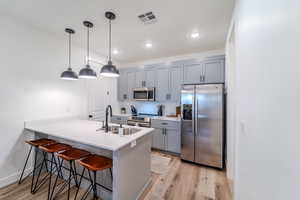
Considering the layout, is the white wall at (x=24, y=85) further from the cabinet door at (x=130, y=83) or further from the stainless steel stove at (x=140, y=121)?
the cabinet door at (x=130, y=83)

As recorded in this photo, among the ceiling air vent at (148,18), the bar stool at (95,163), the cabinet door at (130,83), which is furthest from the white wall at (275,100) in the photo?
the cabinet door at (130,83)

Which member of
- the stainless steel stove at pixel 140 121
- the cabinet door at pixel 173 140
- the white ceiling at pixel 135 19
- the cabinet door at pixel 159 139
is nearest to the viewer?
the white ceiling at pixel 135 19

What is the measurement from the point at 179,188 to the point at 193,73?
2556 millimetres

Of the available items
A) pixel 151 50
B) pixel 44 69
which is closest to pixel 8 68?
pixel 44 69

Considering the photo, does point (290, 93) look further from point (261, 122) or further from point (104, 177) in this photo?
point (104, 177)

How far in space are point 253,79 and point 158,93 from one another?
2.80 meters

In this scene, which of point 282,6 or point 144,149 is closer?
point 282,6

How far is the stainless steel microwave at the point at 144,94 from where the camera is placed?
12.5 ft

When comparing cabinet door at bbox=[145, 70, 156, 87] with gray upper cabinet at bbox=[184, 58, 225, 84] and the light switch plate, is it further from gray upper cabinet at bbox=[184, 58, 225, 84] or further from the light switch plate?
the light switch plate

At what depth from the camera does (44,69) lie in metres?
2.56

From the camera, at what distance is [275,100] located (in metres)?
0.69

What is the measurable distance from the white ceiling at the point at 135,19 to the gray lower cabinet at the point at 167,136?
1976 mm

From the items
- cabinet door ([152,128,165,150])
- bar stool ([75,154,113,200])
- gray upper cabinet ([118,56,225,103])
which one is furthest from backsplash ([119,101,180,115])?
bar stool ([75,154,113,200])

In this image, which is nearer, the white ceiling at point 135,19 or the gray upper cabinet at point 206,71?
the white ceiling at point 135,19
